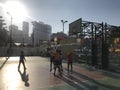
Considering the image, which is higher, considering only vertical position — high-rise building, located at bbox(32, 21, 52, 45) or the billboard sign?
high-rise building, located at bbox(32, 21, 52, 45)

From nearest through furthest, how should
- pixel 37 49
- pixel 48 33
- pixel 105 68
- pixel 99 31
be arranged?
pixel 105 68 → pixel 99 31 → pixel 37 49 → pixel 48 33

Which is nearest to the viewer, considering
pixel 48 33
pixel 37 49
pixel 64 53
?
pixel 64 53

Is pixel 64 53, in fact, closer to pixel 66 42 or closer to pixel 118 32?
pixel 66 42

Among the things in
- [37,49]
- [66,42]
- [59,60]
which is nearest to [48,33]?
→ [37,49]

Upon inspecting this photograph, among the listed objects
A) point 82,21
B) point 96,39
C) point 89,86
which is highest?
point 82,21

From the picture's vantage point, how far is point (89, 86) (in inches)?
627

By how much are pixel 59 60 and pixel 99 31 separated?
382 inches

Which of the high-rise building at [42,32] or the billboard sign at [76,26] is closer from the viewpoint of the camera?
the billboard sign at [76,26]

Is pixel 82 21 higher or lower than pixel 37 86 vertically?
higher

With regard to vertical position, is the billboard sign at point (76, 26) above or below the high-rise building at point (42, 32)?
below

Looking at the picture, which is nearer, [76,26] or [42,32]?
[76,26]

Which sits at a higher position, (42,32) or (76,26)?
(42,32)

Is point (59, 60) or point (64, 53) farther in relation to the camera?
point (64, 53)

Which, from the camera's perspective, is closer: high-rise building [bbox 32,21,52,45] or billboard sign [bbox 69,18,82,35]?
billboard sign [bbox 69,18,82,35]
